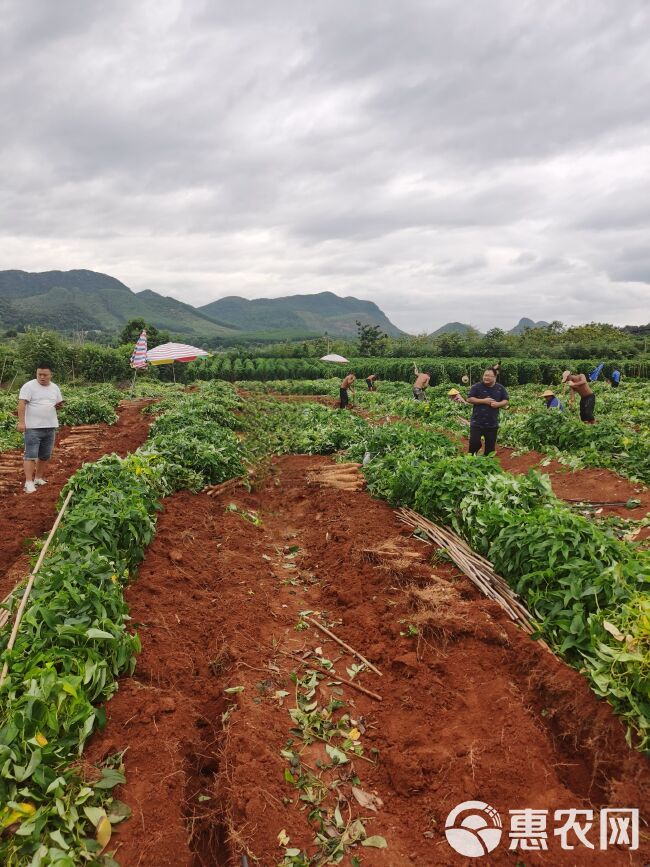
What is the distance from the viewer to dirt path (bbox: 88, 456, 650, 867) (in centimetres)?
275

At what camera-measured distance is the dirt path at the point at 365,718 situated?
2750 millimetres

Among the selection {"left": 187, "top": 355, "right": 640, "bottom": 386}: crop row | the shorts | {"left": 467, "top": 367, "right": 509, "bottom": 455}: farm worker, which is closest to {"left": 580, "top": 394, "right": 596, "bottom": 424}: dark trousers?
{"left": 467, "top": 367, "right": 509, "bottom": 455}: farm worker

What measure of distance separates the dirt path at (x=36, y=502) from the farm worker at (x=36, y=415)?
45cm

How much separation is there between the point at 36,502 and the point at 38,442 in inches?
49.9

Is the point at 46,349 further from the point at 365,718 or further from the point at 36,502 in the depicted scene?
the point at 365,718

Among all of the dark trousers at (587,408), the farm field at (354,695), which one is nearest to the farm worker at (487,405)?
the farm field at (354,695)

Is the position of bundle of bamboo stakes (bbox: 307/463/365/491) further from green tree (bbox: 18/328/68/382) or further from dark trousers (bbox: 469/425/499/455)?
green tree (bbox: 18/328/68/382)

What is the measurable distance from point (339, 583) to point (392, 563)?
Answer: 66 centimetres

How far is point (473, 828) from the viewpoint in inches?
107

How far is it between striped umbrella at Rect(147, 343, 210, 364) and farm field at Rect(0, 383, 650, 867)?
19195mm

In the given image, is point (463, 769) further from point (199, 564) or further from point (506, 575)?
point (199, 564)

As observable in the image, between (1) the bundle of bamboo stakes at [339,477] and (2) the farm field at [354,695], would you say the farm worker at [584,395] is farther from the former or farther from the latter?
(1) the bundle of bamboo stakes at [339,477]

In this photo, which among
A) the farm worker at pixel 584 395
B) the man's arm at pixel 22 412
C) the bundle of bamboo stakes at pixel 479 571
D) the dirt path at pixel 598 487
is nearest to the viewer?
the bundle of bamboo stakes at pixel 479 571
